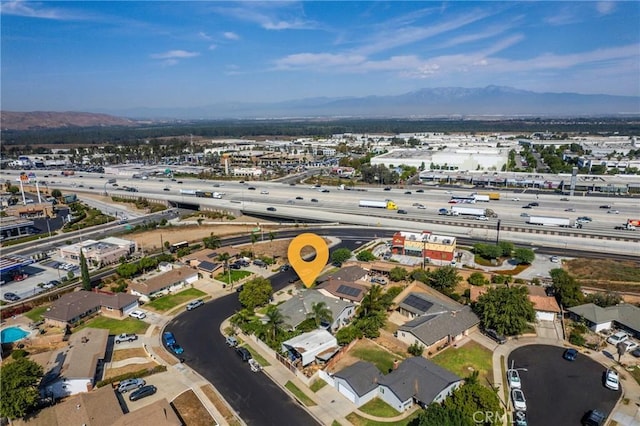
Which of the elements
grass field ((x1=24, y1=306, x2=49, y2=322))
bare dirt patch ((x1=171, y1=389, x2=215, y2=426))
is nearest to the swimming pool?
grass field ((x1=24, y1=306, x2=49, y2=322))

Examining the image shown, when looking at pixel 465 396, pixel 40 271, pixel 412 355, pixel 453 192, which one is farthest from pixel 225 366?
pixel 453 192

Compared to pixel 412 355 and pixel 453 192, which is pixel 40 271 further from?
pixel 453 192

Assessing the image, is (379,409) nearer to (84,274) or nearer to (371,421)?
(371,421)

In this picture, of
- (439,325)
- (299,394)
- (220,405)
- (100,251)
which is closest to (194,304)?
(220,405)

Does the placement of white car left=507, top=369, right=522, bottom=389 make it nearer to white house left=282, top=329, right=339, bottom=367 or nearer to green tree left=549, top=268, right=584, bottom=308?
white house left=282, top=329, right=339, bottom=367

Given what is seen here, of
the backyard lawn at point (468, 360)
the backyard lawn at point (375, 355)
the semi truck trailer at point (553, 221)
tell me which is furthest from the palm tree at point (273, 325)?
the semi truck trailer at point (553, 221)

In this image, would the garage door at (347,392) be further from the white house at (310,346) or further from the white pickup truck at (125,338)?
the white pickup truck at (125,338)
